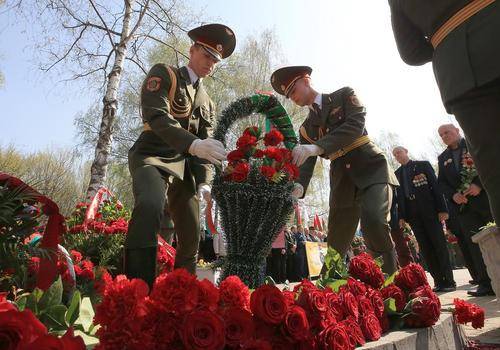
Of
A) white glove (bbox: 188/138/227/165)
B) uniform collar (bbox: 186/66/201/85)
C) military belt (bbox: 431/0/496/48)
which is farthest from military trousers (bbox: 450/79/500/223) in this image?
uniform collar (bbox: 186/66/201/85)

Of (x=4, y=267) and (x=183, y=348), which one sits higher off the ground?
(x=4, y=267)

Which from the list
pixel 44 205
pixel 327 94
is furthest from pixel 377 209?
pixel 44 205

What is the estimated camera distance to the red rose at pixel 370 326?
173 cm

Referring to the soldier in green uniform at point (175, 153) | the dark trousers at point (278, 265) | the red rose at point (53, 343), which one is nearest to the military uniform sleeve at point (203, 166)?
the soldier in green uniform at point (175, 153)

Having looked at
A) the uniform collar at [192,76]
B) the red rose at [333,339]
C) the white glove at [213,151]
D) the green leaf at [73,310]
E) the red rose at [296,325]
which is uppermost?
the uniform collar at [192,76]

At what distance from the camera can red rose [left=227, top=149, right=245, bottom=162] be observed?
2.39m

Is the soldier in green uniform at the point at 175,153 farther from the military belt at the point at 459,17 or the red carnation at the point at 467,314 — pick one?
the red carnation at the point at 467,314

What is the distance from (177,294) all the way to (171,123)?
1.69 metres

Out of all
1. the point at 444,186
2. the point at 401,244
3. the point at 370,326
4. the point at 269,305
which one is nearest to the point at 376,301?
the point at 370,326

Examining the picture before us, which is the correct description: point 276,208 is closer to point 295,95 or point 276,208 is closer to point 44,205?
point 44,205

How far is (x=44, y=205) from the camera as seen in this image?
1816 mm

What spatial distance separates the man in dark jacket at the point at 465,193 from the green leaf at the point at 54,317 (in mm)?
4704

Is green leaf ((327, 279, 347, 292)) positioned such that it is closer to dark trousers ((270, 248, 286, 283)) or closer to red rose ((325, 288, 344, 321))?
red rose ((325, 288, 344, 321))

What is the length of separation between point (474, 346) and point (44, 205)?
227 cm
